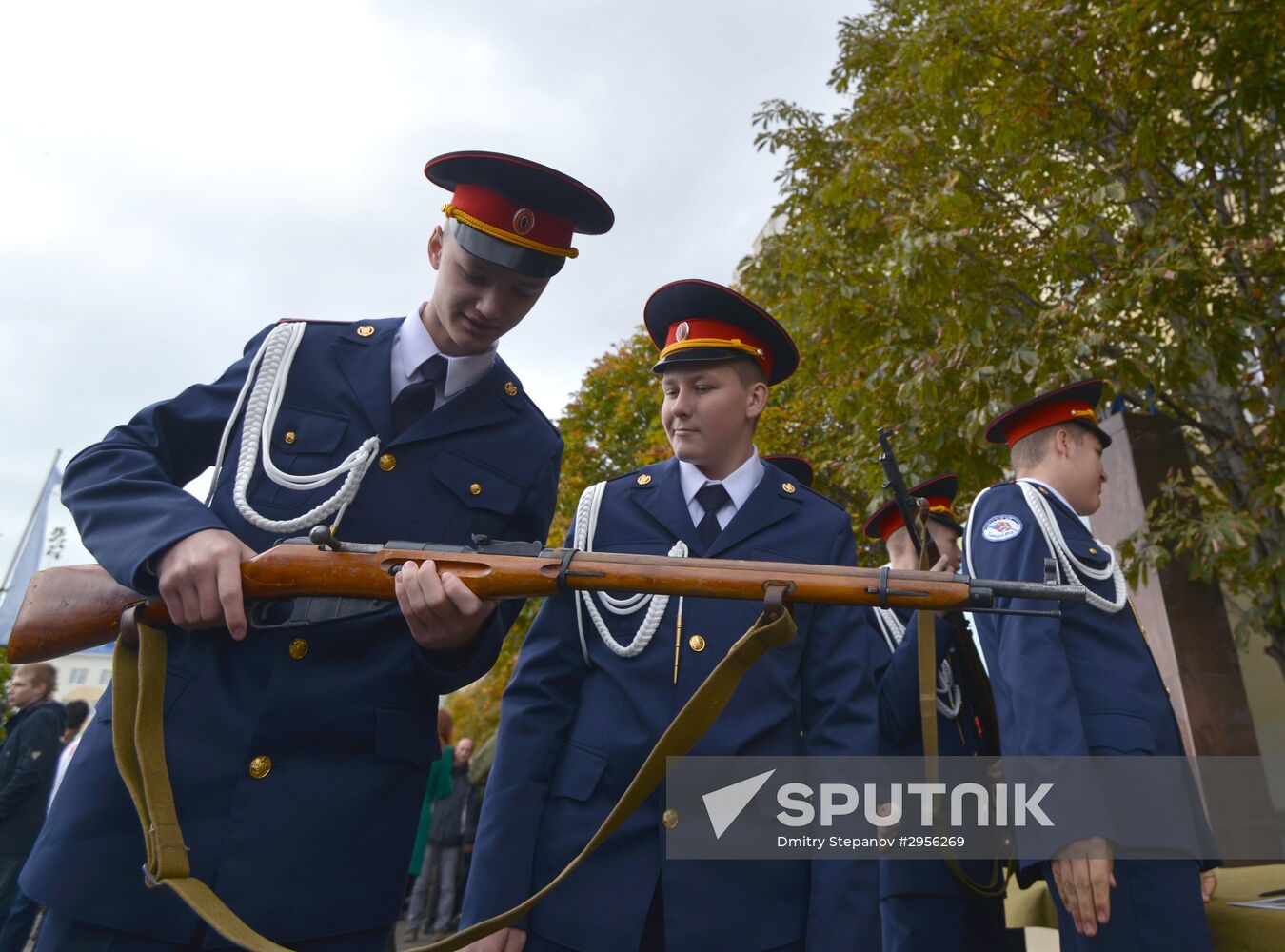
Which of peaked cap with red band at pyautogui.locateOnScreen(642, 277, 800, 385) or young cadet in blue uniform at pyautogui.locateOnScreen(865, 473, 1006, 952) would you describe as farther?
young cadet in blue uniform at pyautogui.locateOnScreen(865, 473, 1006, 952)

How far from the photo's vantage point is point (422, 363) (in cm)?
243

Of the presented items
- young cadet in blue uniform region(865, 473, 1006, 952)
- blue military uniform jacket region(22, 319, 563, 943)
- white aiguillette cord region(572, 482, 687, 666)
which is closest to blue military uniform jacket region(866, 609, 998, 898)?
young cadet in blue uniform region(865, 473, 1006, 952)

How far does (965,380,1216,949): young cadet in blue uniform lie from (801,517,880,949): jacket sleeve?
741mm

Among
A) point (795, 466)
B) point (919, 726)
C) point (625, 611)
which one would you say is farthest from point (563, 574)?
point (795, 466)

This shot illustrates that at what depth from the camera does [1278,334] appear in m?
6.16

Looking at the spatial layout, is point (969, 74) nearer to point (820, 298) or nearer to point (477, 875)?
point (820, 298)

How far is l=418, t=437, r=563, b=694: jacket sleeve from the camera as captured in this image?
2143 millimetres

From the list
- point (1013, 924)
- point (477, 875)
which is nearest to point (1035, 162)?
point (1013, 924)

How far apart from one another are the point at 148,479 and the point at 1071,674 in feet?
9.06

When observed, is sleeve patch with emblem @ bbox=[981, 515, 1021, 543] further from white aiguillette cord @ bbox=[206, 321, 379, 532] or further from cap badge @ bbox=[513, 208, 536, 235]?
white aiguillette cord @ bbox=[206, 321, 379, 532]

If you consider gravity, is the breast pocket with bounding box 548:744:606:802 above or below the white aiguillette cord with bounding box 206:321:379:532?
below

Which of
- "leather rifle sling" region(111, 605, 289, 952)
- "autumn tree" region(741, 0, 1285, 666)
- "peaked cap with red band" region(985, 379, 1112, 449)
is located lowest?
"leather rifle sling" region(111, 605, 289, 952)

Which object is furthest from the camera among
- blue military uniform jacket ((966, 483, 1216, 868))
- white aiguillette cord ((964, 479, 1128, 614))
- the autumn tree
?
the autumn tree

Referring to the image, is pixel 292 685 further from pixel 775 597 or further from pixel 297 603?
pixel 775 597
